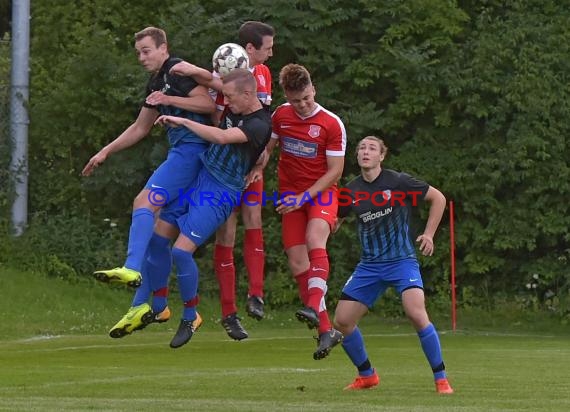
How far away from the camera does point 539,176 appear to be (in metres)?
25.8

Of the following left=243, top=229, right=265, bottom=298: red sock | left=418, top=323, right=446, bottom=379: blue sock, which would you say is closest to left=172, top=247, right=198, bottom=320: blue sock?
left=243, top=229, right=265, bottom=298: red sock

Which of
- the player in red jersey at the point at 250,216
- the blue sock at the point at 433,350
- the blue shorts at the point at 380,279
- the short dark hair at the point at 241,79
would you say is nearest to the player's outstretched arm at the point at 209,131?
the short dark hair at the point at 241,79

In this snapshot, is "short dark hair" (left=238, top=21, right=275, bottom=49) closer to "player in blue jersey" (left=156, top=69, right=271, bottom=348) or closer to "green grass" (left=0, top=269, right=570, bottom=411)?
"player in blue jersey" (left=156, top=69, right=271, bottom=348)

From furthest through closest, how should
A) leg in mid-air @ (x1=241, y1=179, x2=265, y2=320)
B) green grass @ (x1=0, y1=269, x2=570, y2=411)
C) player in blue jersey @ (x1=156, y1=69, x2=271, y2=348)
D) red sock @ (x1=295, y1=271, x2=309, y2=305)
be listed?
1. red sock @ (x1=295, y1=271, x2=309, y2=305)
2. leg in mid-air @ (x1=241, y1=179, x2=265, y2=320)
3. green grass @ (x1=0, y1=269, x2=570, y2=411)
4. player in blue jersey @ (x1=156, y1=69, x2=271, y2=348)

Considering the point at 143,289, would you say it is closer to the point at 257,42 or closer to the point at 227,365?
the point at 257,42

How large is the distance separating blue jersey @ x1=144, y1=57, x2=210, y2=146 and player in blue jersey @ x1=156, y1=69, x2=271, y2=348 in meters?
0.12

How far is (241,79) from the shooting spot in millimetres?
11156

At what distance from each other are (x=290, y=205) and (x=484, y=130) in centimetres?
1534

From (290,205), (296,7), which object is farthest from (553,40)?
(290,205)

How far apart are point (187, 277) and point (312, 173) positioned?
137 cm

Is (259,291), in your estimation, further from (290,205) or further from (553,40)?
(553,40)

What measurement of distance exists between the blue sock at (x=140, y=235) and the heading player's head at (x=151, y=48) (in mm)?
1173

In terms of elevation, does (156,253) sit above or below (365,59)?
below

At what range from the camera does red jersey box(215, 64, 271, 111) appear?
1163 centimetres
